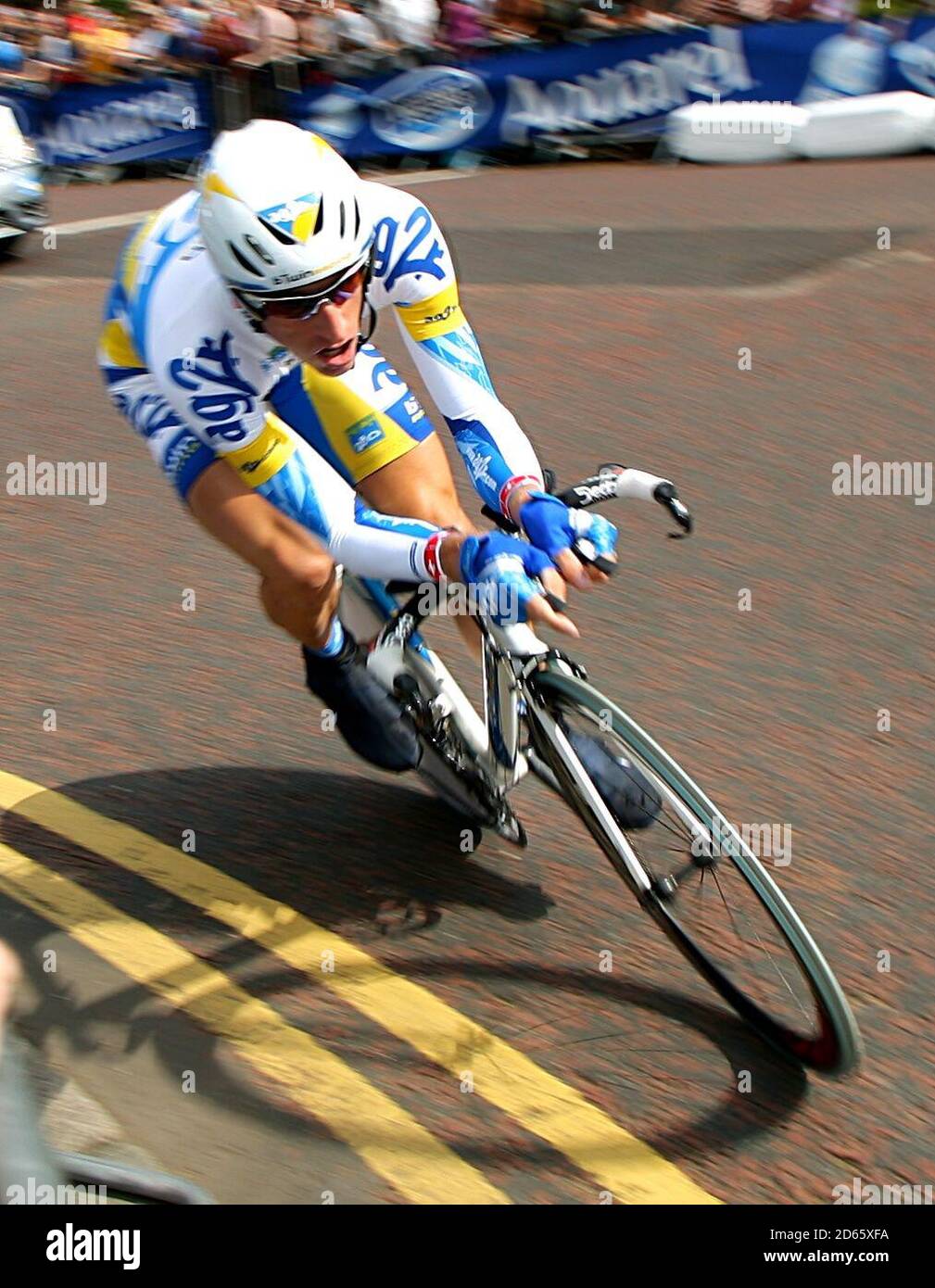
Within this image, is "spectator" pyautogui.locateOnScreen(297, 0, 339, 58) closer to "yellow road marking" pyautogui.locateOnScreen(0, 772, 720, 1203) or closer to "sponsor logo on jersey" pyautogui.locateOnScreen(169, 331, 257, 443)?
"yellow road marking" pyautogui.locateOnScreen(0, 772, 720, 1203)

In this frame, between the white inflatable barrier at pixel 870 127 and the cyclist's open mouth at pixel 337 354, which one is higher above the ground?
the white inflatable barrier at pixel 870 127

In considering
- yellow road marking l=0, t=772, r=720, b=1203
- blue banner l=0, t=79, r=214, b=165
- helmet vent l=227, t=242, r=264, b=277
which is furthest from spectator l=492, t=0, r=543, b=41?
helmet vent l=227, t=242, r=264, b=277

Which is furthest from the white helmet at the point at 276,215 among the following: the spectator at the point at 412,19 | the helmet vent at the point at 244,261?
the spectator at the point at 412,19

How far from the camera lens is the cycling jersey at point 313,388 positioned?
138 inches

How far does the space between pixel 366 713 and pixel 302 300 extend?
118 cm

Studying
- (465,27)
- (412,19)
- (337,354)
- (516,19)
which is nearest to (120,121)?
(412,19)

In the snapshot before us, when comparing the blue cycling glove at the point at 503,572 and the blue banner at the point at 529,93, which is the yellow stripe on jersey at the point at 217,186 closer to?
the blue cycling glove at the point at 503,572

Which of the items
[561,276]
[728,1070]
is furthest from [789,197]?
[728,1070]

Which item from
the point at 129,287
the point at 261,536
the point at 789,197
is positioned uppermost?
the point at 789,197

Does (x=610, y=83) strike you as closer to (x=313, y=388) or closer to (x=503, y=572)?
(x=313, y=388)

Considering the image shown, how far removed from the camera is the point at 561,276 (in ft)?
33.7

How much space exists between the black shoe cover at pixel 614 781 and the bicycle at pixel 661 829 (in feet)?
0.06

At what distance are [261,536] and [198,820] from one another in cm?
103

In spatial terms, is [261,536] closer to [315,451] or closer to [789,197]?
[315,451]
